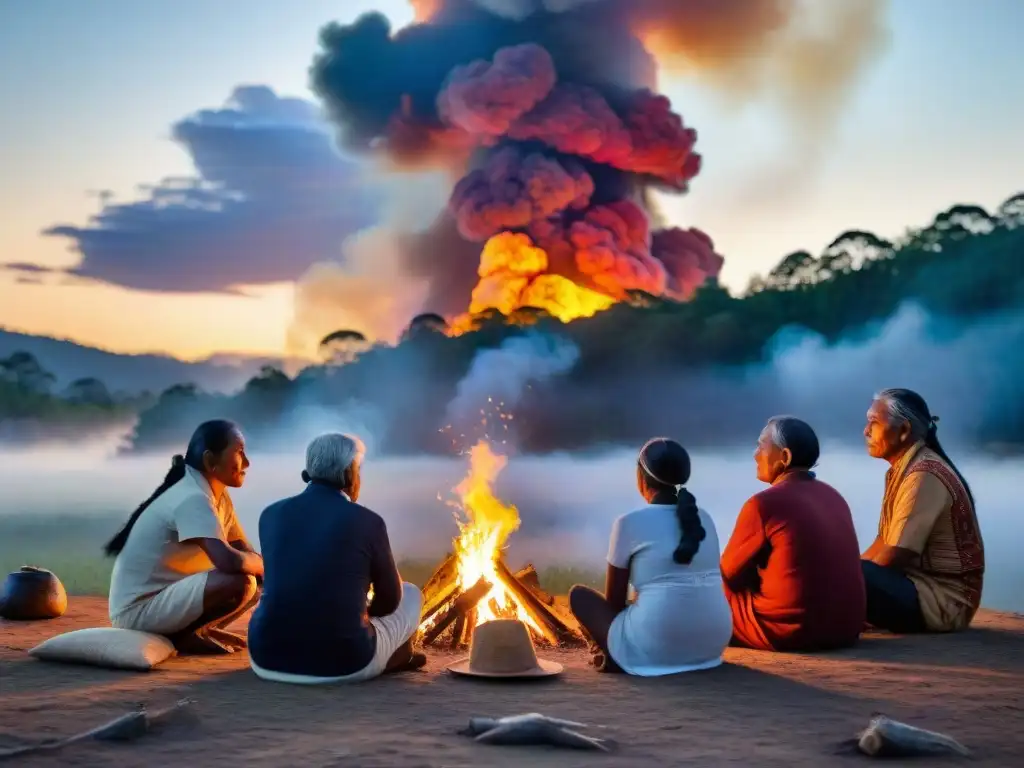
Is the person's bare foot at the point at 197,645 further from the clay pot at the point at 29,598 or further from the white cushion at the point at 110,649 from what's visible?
the clay pot at the point at 29,598

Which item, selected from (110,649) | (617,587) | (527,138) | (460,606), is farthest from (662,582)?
(527,138)

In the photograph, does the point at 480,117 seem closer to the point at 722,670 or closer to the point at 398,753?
the point at 722,670

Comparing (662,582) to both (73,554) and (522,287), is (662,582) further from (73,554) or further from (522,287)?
(522,287)

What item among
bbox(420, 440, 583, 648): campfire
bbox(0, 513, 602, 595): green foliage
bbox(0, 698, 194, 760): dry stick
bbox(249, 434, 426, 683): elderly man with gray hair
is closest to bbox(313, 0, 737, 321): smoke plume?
bbox(0, 513, 602, 595): green foliage

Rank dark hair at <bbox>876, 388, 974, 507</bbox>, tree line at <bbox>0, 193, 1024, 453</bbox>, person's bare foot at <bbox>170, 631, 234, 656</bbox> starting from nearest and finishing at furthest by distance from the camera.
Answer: person's bare foot at <bbox>170, 631, 234, 656</bbox>
dark hair at <bbox>876, 388, 974, 507</bbox>
tree line at <bbox>0, 193, 1024, 453</bbox>

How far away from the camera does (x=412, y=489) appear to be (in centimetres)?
1666

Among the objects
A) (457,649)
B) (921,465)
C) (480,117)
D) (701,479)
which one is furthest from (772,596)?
(480,117)

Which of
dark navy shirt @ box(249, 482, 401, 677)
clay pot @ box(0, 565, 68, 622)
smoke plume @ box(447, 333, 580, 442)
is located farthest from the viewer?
smoke plume @ box(447, 333, 580, 442)

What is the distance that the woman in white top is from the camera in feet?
15.5

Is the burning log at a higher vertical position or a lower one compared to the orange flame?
lower

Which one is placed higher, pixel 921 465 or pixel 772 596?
pixel 921 465

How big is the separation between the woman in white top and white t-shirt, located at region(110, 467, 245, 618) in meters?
1.84

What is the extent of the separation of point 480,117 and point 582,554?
10243 millimetres

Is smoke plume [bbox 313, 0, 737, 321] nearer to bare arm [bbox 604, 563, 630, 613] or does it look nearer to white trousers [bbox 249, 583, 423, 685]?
white trousers [bbox 249, 583, 423, 685]
